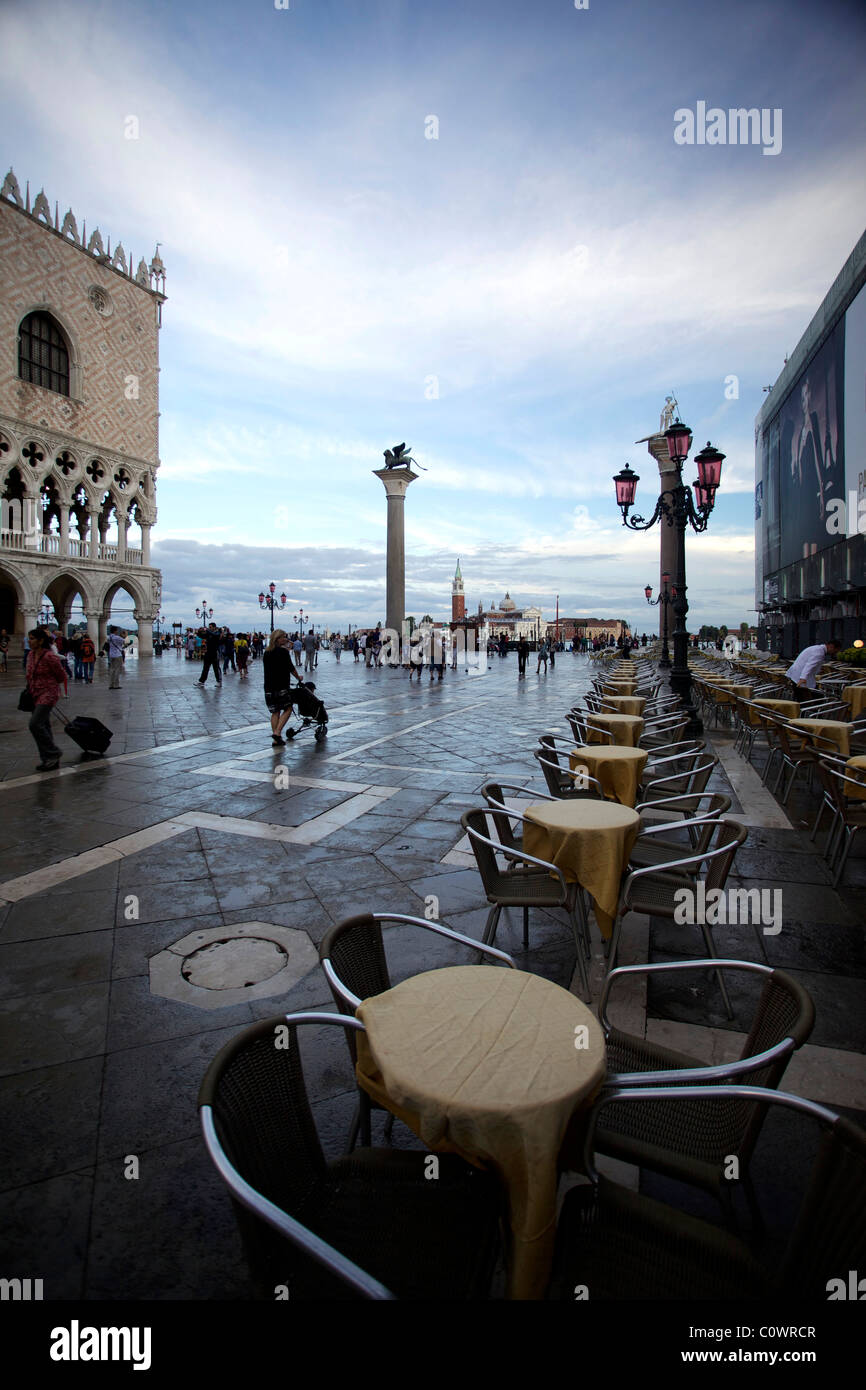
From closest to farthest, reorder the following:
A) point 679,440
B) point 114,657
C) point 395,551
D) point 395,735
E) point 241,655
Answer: point 679,440, point 395,735, point 114,657, point 241,655, point 395,551

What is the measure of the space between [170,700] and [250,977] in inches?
419

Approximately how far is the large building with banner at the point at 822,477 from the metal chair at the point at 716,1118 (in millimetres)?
20926

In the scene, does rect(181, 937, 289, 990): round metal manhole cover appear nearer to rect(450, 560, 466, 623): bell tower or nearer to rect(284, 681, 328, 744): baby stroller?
rect(284, 681, 328, 744): baby stroller

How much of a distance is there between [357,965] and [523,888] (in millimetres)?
1162

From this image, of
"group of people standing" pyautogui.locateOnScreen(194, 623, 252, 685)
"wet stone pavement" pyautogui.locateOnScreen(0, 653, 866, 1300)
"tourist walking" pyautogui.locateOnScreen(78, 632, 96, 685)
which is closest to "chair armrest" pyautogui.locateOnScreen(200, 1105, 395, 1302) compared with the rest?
"wet stone pavement" pyautogui.locateOnScreen(0, 653, 866, 1300)

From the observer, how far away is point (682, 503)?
8.81 meters

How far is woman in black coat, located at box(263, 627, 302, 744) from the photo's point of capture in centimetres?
745

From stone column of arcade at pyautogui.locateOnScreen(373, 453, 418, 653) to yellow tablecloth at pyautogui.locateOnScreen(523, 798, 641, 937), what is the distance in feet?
70.2

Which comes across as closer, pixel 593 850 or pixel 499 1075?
pixel 499 1075

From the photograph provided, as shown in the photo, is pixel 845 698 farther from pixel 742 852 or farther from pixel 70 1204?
pixel 70 1204

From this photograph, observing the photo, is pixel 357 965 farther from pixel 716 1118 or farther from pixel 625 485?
pixel 625 485

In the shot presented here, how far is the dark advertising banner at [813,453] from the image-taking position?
22.3 meters

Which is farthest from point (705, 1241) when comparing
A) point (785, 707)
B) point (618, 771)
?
point (785, 707)

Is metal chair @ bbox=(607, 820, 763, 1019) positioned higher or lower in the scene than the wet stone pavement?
higher
